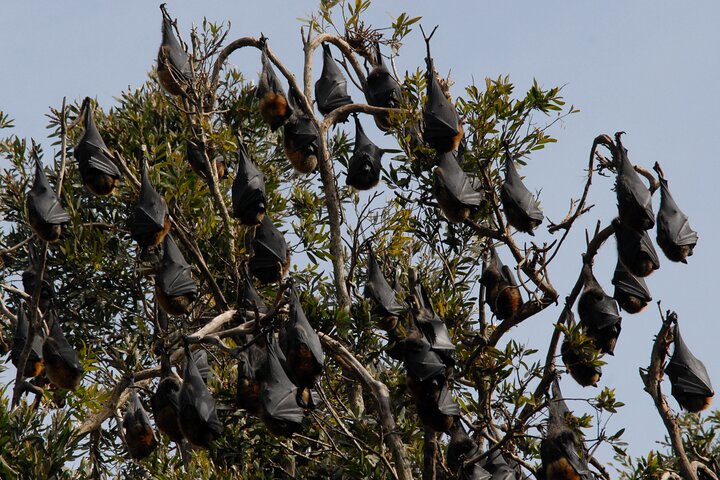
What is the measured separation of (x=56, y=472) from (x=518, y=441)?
3.32m

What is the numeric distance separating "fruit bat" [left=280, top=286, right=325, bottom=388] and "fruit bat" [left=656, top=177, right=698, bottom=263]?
263 centimetres

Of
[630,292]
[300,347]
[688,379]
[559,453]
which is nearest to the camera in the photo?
[300,347]

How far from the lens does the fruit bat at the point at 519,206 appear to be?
8.02 meters

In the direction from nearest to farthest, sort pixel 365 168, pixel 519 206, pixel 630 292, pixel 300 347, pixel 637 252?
pixel 300 347 → pixel 637 252 → pixel 519 206 → pixel 630 292 → pixel 365 168

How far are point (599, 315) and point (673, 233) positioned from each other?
2.67 ft

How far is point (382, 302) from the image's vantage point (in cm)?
837

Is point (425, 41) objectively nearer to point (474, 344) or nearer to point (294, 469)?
point (474, 344)

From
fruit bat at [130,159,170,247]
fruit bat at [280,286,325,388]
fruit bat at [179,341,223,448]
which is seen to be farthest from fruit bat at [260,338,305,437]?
fruit bat at [130,159,170,247]

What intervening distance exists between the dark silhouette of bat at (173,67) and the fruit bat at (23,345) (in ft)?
7.29

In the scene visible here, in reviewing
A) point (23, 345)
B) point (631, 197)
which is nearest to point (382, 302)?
point (631, 197)

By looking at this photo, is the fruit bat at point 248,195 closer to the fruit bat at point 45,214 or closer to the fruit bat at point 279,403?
the fruit bat at point 45,214

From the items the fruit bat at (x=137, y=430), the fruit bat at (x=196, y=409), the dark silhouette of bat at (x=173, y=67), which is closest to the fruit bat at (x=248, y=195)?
the dark silhouette of bat at (x=173, y=67)

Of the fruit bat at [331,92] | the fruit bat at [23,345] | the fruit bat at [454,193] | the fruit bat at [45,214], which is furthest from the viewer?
the fruit bat at [331,92]

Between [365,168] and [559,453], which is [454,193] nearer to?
[559,453]
